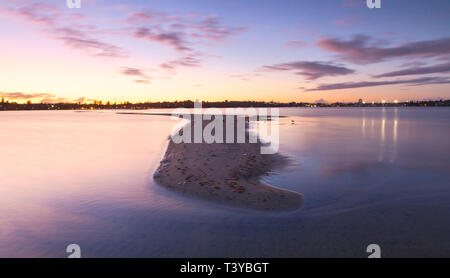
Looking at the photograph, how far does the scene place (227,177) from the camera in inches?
464

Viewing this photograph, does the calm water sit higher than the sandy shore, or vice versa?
the sandy shore

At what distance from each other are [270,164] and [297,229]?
8.55 meters

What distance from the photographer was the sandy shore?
9.30 m

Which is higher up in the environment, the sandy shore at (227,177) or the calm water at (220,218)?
the sandy shore at (227,177)

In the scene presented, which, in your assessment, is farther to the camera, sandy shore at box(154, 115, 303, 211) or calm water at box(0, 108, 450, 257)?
sandy shore at box(154, 115, 303, 211)

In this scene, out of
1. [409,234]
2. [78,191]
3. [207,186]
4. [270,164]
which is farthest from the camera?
[270,164]

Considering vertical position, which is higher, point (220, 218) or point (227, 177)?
point (227, 177)

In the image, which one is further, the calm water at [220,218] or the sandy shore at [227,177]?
the sandy shore at [227,177]

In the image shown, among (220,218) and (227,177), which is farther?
(227,177)

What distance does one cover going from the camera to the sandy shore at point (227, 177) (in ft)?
30.5
